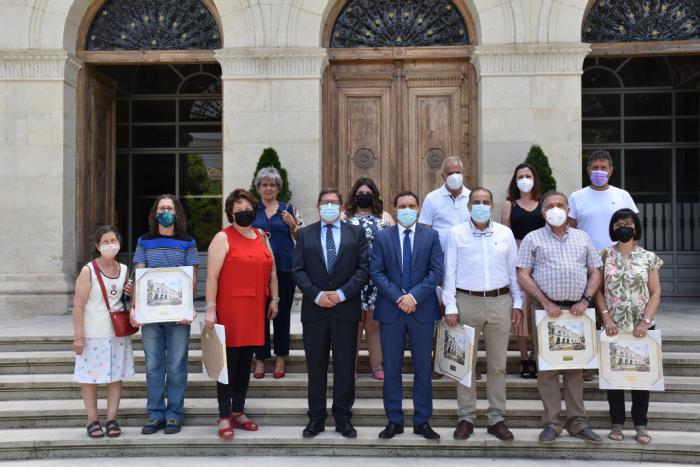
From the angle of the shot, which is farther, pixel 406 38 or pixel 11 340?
pixel 406 38

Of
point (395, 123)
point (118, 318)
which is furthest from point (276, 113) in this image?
point (118, 318)

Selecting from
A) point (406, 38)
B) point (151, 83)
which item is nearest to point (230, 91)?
point (406, 38)

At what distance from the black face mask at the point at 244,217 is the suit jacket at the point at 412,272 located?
1128 millimetres

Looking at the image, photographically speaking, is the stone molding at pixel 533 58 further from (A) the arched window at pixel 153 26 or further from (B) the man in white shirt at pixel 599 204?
(A) the arched window at pixel 153 26

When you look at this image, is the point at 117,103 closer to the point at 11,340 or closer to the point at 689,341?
the point at 11,340

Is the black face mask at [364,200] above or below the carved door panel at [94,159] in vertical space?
below

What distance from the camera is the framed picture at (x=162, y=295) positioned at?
560 centimetres

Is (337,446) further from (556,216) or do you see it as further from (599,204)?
(599,204)

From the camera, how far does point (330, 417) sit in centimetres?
605

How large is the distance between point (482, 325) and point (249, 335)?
2022 mm

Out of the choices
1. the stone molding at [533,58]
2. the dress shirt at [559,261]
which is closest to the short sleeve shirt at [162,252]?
the dress shirt at [559,261]

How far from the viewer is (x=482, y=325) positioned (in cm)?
560

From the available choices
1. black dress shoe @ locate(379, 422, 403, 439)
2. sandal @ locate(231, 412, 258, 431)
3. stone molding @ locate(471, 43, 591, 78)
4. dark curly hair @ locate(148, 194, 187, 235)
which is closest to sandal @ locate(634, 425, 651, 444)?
black dress shoe @ locate(379, 422, 403, 439)

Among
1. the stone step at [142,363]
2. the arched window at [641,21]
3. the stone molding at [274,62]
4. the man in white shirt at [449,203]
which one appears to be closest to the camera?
the man in white shirt at [449,203]
